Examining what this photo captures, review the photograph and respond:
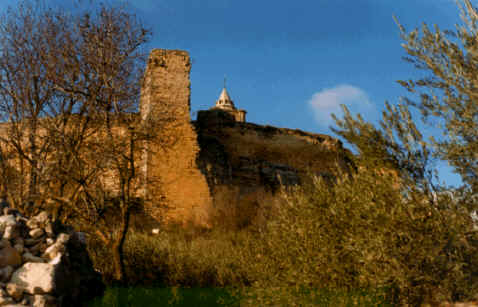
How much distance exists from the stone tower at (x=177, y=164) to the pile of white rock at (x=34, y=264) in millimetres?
10711

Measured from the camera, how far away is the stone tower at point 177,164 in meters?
18.2

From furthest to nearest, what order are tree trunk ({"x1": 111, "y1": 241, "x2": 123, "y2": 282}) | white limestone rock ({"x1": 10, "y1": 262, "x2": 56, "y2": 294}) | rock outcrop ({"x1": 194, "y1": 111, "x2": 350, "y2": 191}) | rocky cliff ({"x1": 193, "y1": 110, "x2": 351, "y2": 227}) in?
rock outcrop ({"x1": 194, "y1": 111, "x2": 350, "y2": 191}) → rocky cliff ({"x1": 193, "y1": 110, "x2": 351, "y2": 227}) → tree trunk ({"x1": 111, "y1": 241, "x2": 123, "y2": 282}) → white limestone rock ({"x1": 10, "y1": 262, "x2": 56, "y2": 294})

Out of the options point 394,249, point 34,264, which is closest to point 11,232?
point 34,264

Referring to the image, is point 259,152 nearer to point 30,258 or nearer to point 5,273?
point 30,258

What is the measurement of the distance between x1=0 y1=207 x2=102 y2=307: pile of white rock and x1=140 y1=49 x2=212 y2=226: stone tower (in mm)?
10711

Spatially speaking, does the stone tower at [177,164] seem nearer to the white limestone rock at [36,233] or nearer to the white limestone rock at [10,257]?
the white limestone rock at [36,233]

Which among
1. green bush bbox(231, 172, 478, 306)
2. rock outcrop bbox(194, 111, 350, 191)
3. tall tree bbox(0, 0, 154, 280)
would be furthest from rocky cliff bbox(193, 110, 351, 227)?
green bush bbox(231, 172, 478, 306)

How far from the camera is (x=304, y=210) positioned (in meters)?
7.88

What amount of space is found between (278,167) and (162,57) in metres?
10.2

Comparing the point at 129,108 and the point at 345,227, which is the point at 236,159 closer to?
the point at 129,108

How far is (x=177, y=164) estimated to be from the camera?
18.9 metres

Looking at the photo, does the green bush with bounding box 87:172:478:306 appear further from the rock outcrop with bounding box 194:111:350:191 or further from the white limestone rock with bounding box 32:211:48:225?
the rock outcrop with bounding box 194:111:350:191

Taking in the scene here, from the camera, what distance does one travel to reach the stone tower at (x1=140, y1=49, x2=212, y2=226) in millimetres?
18188

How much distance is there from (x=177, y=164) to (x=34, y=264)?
12.6 m
